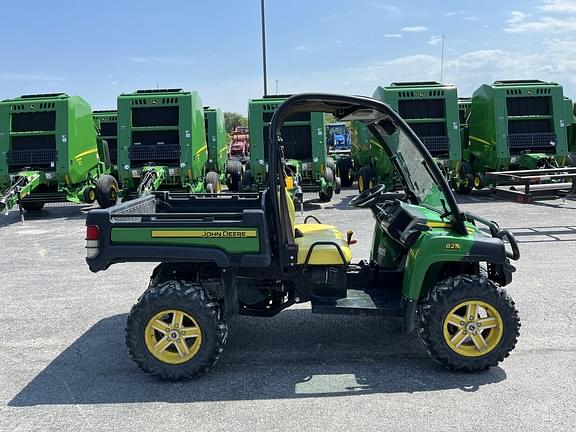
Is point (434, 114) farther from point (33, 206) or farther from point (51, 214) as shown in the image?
point (33, 206)

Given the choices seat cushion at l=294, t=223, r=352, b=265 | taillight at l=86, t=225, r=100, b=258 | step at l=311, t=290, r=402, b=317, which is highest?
taillight at l=86, t=225, r=100, b=258

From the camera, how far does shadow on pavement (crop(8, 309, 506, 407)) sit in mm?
3604

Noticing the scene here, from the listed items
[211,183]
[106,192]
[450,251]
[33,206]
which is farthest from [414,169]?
[33,206]

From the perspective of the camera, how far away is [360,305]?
4.02 m

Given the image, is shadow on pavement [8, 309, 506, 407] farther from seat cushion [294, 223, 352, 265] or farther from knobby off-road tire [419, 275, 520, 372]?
seat cushion [294, 223, 352, 265]

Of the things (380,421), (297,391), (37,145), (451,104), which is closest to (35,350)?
(297,391)

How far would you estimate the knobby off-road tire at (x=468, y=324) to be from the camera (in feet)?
12.2

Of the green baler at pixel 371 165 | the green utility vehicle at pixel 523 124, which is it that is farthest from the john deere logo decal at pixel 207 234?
the green utility vehicle at pixel 523 124

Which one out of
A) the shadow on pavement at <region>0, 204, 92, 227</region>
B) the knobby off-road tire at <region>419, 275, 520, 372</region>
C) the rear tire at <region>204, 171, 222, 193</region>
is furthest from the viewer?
the rear tire at <region>204, 171, 222, 193</region>

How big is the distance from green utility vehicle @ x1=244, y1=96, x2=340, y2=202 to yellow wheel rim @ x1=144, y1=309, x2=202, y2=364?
349 inches

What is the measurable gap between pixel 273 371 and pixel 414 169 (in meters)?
1.90

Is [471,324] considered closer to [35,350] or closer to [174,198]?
[174,198]

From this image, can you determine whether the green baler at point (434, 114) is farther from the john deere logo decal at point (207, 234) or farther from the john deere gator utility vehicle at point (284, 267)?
the john deere logo decal at point (207, 234)

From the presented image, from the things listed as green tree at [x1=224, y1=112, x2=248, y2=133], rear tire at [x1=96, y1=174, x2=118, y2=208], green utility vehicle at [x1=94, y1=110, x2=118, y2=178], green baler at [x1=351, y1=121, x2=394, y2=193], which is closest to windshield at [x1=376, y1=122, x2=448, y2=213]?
green baler at [x1=351, y1=121, x2=394, y2=193]
